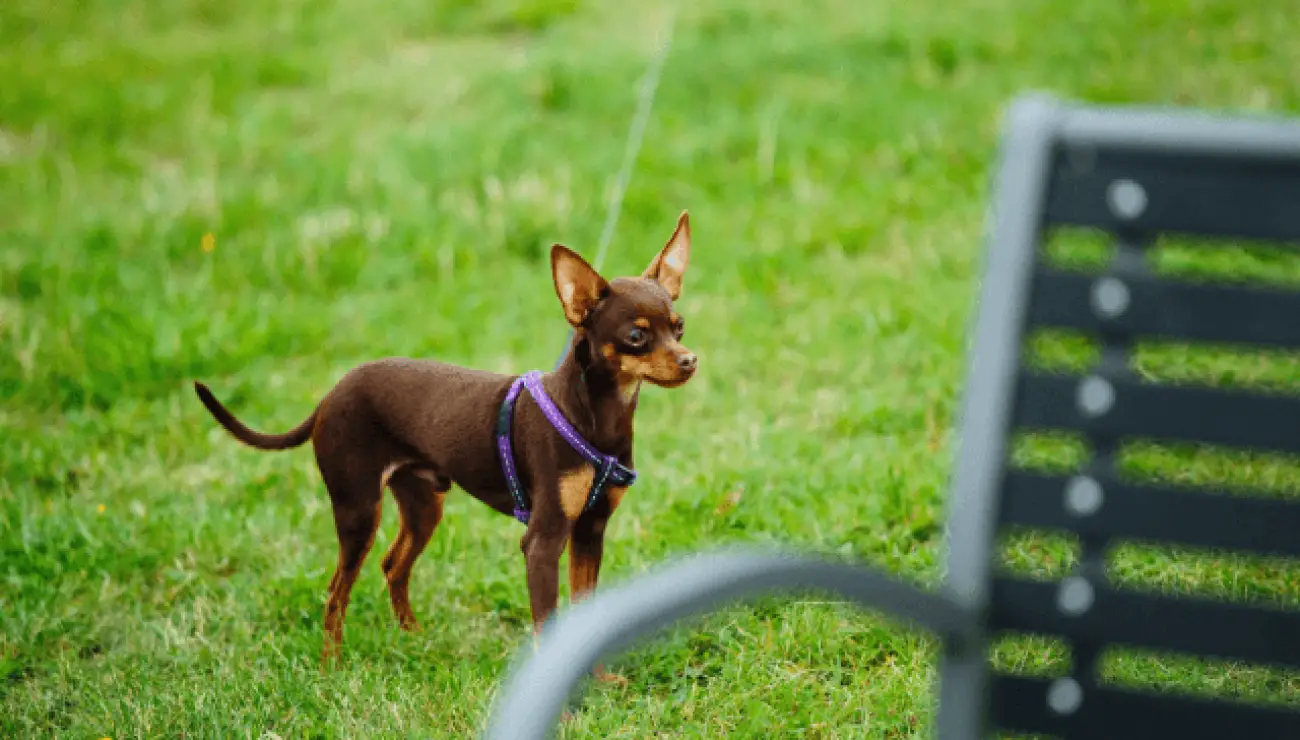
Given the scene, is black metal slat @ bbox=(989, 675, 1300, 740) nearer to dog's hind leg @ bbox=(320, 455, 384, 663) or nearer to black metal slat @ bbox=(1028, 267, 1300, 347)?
black metal slat @ bbox=(1028, 267, 1300, 347)

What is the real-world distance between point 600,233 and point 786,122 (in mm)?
1377

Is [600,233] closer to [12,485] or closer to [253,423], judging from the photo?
[253,423]

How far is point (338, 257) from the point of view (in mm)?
5867

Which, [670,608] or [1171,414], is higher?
[1171,414]

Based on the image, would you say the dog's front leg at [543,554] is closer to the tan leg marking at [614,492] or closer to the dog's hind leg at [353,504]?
the tan leg marking at [614,492]

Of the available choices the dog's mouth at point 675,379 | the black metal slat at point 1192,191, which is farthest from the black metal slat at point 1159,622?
the dog's mouth at point 675,379

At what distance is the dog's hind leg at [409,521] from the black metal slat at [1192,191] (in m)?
1.85

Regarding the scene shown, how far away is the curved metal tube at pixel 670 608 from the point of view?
1255 millimetres

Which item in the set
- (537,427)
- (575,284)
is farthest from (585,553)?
(575,284)

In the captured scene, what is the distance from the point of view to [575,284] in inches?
101

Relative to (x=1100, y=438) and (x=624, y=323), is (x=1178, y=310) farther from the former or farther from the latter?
(x=624, y=323)

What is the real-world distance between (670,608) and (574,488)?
1.35 metres

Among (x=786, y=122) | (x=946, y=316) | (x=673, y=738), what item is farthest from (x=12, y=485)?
(x=786, y=122)

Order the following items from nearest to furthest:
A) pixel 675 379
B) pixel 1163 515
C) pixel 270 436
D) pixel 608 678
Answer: pixel 1163 515 → pixel 675 379 → pixel 608 678 → pixel 270 436
